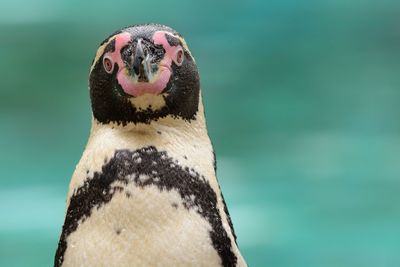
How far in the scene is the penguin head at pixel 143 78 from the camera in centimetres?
124

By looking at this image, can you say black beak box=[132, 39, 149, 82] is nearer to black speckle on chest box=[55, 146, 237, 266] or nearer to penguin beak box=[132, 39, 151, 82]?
penguin beak box=[132, 39, 151, 82]

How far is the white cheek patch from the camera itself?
1256 mm

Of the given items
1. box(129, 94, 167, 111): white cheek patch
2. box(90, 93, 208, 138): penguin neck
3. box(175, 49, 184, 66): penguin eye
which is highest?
box(175, 49, 184, 66): penguin eye

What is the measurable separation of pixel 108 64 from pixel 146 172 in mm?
153

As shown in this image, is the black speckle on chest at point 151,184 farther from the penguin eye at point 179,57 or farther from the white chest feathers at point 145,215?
the penguin eye at point 179,57

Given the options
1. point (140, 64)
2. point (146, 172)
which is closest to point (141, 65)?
point (140, 64)

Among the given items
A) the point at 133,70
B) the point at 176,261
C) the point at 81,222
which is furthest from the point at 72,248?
the point at 133,70

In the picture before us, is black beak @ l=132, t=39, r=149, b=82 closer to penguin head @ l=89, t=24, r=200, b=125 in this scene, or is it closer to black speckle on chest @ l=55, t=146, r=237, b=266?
penguin head @ l=89, t=24, r=200, b=125

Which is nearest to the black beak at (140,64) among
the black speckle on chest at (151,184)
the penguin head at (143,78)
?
the penguin head at (143,78)

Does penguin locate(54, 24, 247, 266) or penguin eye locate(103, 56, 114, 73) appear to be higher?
penguin eye locate(103, 56, 114, 73)

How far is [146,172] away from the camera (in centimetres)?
124

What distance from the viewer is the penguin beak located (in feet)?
3.99

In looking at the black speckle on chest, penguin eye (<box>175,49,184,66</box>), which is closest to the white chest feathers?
the black speckle on chest

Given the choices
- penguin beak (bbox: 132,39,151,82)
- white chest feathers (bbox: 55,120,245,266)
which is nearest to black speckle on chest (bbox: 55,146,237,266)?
white chest feathers (bbox: 55,120,245,266)
